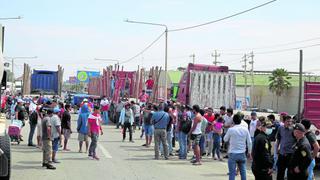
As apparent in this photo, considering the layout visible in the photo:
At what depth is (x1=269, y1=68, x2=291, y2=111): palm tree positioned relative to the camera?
80750 mm

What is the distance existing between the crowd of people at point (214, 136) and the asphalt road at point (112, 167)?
0.42 metres

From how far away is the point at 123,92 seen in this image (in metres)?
35.9

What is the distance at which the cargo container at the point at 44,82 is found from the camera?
38.7 meters

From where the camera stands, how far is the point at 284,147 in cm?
1189

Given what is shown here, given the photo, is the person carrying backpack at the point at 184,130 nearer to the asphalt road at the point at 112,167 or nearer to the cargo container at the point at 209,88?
the asphalt road at the point at 112,167

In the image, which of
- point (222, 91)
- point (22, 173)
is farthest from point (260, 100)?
point (22, 173)

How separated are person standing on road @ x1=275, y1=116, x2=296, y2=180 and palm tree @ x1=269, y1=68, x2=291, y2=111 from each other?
6971 centimetres

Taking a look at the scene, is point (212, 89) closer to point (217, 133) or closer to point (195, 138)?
point (217, 133)

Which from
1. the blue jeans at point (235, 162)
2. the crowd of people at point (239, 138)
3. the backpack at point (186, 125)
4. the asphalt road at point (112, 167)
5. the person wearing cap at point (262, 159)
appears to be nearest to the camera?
the crowd of people at point (239, 138)

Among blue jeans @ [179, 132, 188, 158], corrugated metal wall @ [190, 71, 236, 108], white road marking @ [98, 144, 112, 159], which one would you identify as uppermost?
corrugated metal wall @ [190, 71, 236, 108]

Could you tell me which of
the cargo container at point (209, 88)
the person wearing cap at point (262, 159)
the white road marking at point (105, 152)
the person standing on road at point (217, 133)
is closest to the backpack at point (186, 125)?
the person standing on road at point (217, 133)

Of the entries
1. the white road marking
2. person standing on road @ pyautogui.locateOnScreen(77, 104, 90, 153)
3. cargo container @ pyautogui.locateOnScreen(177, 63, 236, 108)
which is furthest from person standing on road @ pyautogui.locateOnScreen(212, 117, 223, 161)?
cargo container @ pyautogui.locateOnScreen(177, 63, 236, 108)

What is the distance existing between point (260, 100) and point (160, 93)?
2186 inches

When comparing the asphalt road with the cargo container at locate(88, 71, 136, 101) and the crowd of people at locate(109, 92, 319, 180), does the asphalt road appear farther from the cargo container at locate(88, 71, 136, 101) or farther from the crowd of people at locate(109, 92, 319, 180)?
the cargo container at locate(88, 71, 136, 101)
